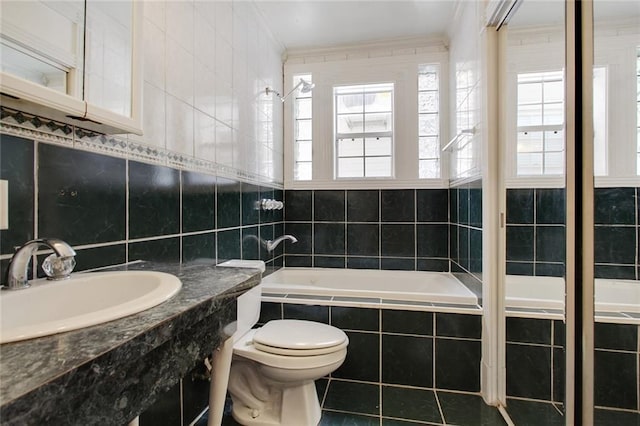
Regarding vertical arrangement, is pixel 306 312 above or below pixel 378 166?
below

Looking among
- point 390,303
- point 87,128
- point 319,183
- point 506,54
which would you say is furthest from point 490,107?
point 87,128

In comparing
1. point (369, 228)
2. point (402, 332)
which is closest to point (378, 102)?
point (369, 228)

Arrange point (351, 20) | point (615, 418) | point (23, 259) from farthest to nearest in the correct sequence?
point (351, 20)
point (615, 418)
point (23, 259)

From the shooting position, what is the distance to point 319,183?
2.79m

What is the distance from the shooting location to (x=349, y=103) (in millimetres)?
2822

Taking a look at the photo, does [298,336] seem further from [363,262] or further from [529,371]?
[363,262]

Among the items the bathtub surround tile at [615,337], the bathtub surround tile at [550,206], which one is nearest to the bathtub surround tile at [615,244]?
the bathtub surround tile at [550,206]

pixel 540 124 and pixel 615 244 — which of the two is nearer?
pixel 615 244

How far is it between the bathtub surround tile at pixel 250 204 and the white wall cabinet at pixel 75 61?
1.04 m

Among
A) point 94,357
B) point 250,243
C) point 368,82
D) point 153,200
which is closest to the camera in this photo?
point 94,357

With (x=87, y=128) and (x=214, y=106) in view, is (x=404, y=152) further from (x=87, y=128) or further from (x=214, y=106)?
(x=87, y=128)

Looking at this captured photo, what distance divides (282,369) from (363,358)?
65 centimetres

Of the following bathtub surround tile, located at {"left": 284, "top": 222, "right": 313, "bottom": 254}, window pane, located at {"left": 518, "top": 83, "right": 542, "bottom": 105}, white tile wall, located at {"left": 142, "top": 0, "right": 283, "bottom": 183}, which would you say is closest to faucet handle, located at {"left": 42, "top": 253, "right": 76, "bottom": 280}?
white tile wall, located at {"left": 142, "top": 0, "right": 283, "bottom": 183}

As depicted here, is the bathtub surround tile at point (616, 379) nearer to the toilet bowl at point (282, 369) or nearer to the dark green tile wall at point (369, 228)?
the toilet bowl at point (282, 369)
